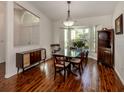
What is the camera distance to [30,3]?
4.57 metres

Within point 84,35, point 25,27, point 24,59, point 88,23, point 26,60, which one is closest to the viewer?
point 24,59

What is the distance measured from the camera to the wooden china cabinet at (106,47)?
4.57 meters

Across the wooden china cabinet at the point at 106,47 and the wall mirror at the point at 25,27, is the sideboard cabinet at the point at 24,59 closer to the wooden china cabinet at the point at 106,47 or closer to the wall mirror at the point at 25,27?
the wall mirror at the point at 25,27

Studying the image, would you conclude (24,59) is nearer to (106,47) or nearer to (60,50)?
(60,50)

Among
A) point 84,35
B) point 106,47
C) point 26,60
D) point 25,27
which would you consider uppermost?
point 25,27

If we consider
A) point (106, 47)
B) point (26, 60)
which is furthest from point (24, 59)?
point (106, 47)

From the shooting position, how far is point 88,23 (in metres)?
6.41

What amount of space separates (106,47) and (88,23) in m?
1.99

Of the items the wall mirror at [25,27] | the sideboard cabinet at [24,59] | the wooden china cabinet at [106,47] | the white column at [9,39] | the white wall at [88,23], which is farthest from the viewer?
the white wall at [88,23]

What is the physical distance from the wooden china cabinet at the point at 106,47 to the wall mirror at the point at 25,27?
3.20 meters

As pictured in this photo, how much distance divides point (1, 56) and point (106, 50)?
5149 millimetres

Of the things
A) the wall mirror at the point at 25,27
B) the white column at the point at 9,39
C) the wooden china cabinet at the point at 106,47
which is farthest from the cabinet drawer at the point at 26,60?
the wooden china cabinet at the point at 106,47

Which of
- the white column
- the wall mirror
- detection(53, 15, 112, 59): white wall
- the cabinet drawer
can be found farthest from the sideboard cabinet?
detection(53, 15, 112, 59): white wall

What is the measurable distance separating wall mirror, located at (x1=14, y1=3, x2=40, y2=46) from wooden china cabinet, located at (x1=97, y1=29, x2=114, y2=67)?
3201 mm
